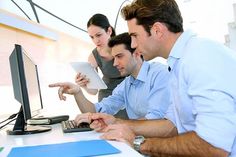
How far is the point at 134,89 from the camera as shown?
177cm

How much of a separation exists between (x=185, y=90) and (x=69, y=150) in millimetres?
442

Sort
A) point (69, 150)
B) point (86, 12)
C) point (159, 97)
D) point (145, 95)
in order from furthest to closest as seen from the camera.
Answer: point (86, 12) < point (145, 95) < point (159, 97) < point (69, 150)

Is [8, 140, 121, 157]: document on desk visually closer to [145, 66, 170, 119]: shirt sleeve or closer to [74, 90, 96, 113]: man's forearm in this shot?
[145, 66, 170, 119]: shirt sleeve

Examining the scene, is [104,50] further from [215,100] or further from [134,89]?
[215,100]

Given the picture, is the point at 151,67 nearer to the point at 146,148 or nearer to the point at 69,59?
the point at 146,148

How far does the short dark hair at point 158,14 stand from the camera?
3.93ft

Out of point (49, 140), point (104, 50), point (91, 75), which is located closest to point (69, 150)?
point (49, 140)

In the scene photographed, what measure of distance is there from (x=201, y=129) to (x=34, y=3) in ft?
5.74

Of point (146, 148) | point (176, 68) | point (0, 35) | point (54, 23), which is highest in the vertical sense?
point (54, 23)

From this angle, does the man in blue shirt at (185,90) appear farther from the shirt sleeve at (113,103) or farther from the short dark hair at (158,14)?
the shirt sleeve at (113,103)

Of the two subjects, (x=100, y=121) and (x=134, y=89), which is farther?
(x=134, y=89)

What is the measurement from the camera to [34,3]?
2232 millimetres

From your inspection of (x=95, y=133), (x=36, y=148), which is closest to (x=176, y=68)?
(x=95, y=133)

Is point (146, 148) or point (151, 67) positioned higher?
point (151, 67)
